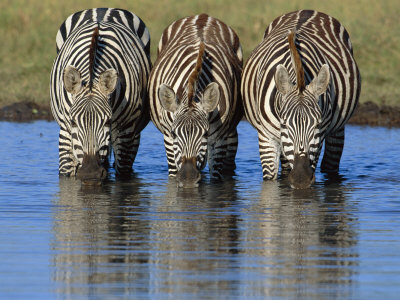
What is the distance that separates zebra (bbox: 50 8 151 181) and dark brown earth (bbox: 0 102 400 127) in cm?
572

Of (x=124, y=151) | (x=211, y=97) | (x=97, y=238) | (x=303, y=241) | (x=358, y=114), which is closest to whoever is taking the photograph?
(x=303, y=241)

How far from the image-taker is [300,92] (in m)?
10.3

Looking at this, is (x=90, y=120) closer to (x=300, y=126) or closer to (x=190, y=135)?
(x=190, y=135)

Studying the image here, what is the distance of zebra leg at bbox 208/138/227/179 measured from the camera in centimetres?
1147

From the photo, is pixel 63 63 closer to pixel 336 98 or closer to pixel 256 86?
pixel 256 86

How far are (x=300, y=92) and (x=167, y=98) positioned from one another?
143 cm

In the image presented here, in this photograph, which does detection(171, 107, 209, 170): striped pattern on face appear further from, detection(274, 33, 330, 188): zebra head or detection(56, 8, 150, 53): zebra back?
detection(56, 8, 150, 53): zebra back

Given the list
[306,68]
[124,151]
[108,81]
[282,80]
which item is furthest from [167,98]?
[124,151]

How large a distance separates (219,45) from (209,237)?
4.38m

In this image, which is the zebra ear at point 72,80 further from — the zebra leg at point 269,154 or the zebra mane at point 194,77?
the zebra leg at point 269,154

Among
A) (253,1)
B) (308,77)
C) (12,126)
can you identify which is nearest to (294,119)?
(308,77)

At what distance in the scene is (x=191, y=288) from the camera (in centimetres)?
619

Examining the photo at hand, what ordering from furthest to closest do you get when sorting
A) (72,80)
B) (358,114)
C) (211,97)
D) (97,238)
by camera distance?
1. (358,114)
2. (72,80)
3. (211,97)
4. (97,238)

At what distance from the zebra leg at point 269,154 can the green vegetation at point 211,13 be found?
7767 mm
